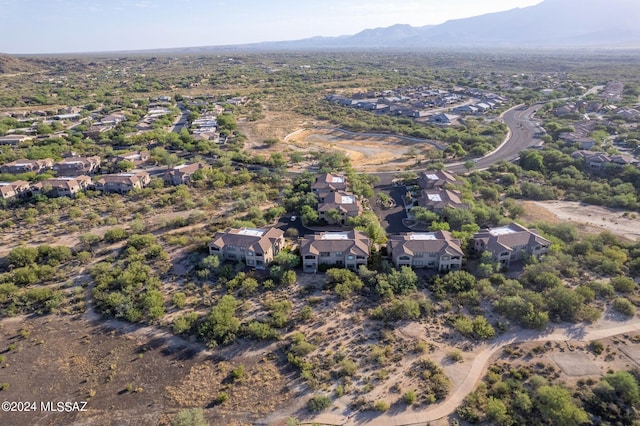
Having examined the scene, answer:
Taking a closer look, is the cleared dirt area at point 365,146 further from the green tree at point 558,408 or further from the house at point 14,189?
the green tree at point 558,408

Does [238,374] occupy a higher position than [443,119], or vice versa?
[443,119]

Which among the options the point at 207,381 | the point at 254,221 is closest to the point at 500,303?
the point at 207,381

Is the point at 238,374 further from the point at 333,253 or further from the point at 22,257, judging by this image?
the point at 22,257

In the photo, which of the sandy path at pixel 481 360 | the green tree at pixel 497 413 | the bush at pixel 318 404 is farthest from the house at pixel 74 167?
the green tree at pixel 497 413

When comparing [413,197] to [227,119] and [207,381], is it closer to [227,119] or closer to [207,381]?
[207,381]

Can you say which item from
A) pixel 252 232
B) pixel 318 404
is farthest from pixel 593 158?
Result: pixel 318 404

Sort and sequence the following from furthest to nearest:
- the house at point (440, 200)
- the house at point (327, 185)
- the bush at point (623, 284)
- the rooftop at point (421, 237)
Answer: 1. the house at point (327, 185)
2. the house at point (440, 200)
3. the rooftop at point (421, 237)
4. the bush at point (623, 284)
